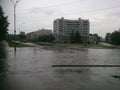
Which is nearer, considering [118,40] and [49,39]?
[118,40]

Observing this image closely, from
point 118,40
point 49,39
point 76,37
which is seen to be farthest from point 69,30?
point 118,40

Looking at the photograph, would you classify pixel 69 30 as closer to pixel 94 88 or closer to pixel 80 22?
pixel 80 22

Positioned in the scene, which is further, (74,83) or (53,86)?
(74,83)

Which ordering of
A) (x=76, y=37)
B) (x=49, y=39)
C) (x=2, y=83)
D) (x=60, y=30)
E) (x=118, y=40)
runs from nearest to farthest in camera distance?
(x=2, y=83) → (x=118, y=40) → (x=76, y=37) → (x=49, y=39) → (x=60, y=30)

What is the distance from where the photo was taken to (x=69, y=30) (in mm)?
180625

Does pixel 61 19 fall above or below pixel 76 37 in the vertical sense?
above

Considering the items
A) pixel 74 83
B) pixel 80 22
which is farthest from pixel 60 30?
pixel 74 83

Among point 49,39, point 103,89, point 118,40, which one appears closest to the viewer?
point 103,89

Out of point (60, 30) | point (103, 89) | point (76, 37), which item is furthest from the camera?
point (60, 30)

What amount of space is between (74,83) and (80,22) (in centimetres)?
17353

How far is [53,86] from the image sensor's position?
27.8 feet

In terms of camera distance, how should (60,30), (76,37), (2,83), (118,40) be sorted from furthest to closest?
1. (60,30)
2. (76,37)
3. (118,40)
4. (2,83)

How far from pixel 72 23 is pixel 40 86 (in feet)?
575

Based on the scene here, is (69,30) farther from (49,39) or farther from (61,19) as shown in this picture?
(49,39)
